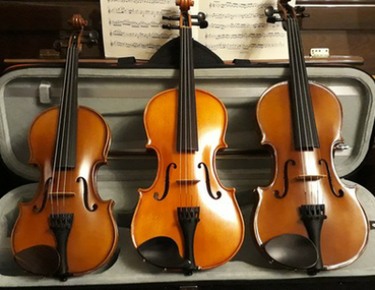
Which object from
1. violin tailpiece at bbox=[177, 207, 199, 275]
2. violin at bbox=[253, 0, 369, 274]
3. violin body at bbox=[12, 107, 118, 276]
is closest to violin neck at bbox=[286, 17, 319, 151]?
violin at bbox=[253, 0, 369, 274]

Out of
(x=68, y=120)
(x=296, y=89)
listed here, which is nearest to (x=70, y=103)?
(x=68, y=120)

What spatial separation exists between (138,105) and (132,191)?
33 centimetres

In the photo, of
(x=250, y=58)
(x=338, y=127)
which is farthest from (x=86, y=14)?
(x=338, y=127)

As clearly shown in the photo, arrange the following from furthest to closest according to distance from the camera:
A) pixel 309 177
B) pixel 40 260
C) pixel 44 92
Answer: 1. pixel 44 92
2. pixel 309 177
3. pixel 40 260

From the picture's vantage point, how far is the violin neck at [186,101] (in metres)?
1.17

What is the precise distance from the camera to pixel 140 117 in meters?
1.43

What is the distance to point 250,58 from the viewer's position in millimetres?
1529

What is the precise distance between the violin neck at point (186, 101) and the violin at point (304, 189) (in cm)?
22

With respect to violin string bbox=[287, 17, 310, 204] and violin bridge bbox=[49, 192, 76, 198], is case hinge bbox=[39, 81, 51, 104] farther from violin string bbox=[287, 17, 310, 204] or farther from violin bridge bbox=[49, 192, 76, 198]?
violin string bbox=[287, 17, 310, 204]

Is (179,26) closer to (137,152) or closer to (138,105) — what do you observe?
(138,105)

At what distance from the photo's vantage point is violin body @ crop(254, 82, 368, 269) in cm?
110

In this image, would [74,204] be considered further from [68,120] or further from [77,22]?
[77,22]

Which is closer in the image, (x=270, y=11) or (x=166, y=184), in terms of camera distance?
(x=166, y=184)

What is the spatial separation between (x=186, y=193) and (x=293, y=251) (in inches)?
13.2
